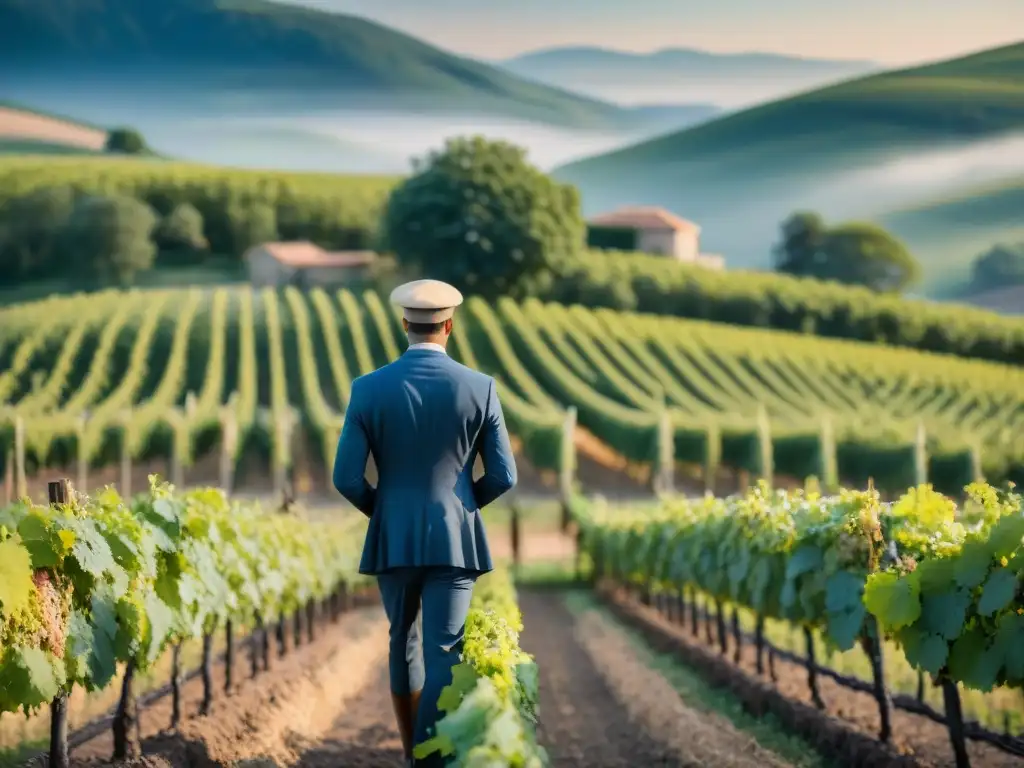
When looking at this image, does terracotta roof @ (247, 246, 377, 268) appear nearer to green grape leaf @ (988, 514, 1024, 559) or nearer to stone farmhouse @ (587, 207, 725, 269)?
stone farmhouse @ (587, 207, 725, 269)

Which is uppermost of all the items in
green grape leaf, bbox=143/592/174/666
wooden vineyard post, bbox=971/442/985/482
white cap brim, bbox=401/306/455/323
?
white cap brim, bbox=401/306/455/323

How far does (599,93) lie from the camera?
4828 centimetres

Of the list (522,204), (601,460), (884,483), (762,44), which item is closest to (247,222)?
(522,204)

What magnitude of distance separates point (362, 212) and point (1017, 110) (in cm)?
2539

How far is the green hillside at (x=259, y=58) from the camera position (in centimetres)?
5244

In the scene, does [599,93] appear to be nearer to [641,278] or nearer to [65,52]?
[641,278]

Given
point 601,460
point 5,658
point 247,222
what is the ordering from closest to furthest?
point 5,658 → point 601,460 → point 247,222

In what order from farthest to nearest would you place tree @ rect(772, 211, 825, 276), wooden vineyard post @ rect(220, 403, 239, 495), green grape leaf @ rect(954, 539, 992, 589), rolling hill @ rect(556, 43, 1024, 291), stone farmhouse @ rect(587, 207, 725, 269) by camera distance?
tree @ rect(772, 211, 825, 276), stone farmhouse @ rect(587, 207, 725, 269), rolling hill @ rect(556, 43, 1024, 291), wooden vineyard post @ rect(220, 403, 239, 495), green grape leaf @ rect(954, 539, 992, 589)

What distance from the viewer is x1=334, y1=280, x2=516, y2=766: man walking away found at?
4.56 metres

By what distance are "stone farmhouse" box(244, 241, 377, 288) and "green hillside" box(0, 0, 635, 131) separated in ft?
20.8

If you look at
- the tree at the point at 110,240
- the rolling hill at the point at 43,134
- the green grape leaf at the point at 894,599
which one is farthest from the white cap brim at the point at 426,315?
the rolling hill at the point at 43,134

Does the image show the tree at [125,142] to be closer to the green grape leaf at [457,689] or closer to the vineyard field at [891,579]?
the vineyard field at [891,579]

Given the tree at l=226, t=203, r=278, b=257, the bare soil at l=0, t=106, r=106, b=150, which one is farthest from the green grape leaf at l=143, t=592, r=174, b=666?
the bare soil at l=0, t=106, r=106, b=150

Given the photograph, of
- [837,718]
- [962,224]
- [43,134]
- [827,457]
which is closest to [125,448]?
[827,457]
